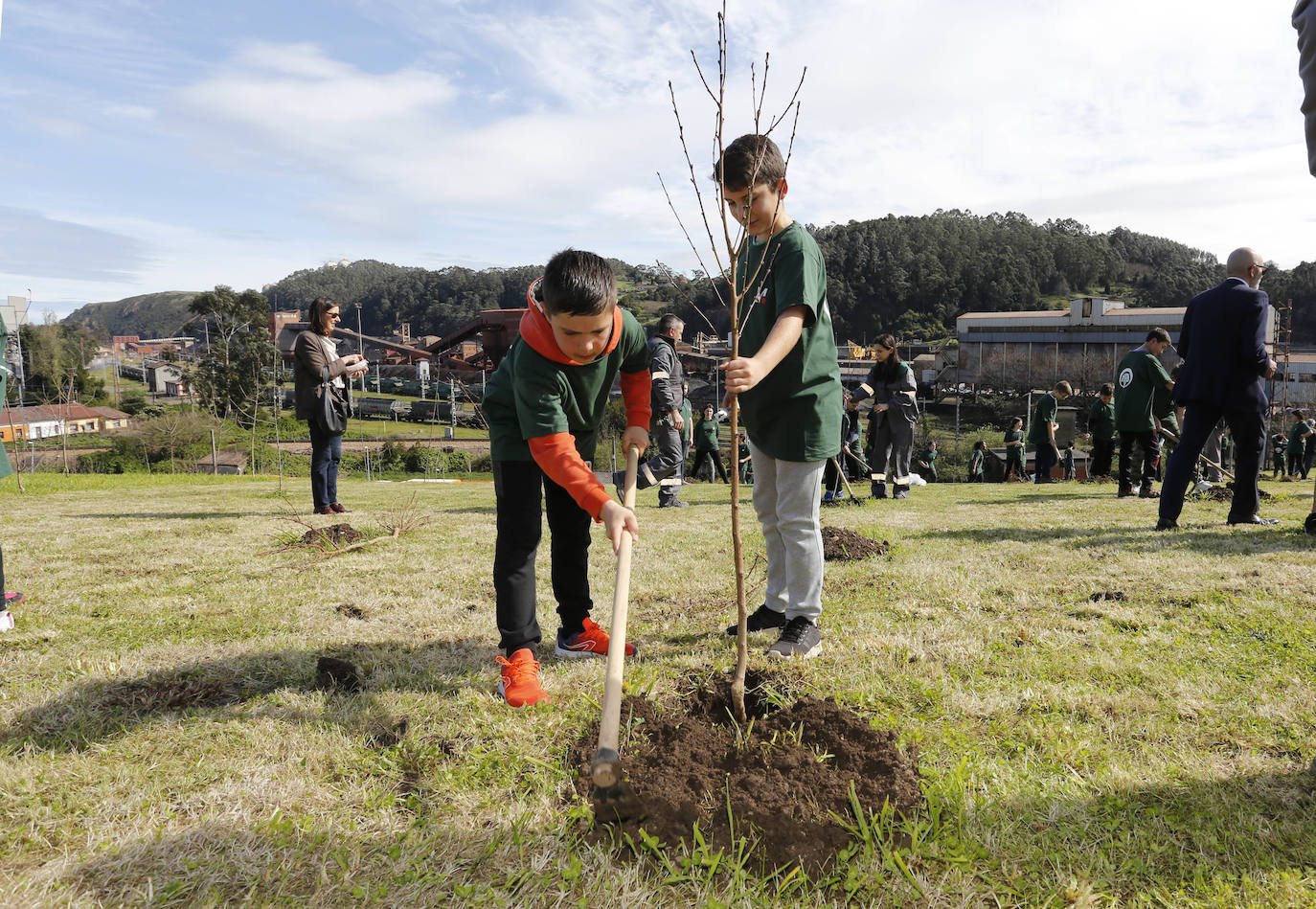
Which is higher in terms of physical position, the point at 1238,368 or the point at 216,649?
the point at 1238,368

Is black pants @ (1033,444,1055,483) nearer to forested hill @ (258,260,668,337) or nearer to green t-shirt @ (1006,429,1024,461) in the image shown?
green t-shirt @ (1006,429,1024,461)

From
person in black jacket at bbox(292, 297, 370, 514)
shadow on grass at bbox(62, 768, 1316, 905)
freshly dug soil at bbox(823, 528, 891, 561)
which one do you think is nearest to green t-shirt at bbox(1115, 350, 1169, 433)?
freshly dug soil at bbox(823, 528, 891, 561)

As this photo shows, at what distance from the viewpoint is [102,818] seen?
1.98m

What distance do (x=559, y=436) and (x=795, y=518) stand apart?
3.72 feet

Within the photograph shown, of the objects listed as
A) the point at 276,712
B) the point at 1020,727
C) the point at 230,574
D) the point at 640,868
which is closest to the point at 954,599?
the point at 1020,727

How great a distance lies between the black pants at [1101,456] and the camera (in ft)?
37.6

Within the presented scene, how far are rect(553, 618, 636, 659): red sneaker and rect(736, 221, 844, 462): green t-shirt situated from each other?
1.13 meters

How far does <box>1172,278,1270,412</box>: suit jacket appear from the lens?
5359mm

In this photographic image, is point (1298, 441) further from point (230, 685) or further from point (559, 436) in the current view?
point (230, 685)

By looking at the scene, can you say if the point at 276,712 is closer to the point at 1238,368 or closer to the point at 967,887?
the point at 967,887

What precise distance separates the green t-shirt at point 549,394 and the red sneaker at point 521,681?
2.62ft

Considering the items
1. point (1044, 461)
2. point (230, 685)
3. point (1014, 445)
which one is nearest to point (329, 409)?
point (230, 685)

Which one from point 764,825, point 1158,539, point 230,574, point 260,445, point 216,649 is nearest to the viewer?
point 764,825

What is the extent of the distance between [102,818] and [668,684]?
5.90 ft
